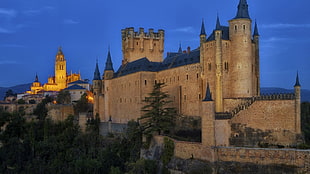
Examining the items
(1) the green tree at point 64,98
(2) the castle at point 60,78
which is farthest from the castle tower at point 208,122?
(2) the castle at point 60,78

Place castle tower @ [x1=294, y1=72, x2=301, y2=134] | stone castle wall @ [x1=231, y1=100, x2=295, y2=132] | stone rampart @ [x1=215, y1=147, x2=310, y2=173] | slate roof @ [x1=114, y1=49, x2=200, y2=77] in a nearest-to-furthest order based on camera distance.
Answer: stone rampart @ [x1=215, y1=147, x2=310, y2=173], castle tower @ [x1=294, y1=72, x2=301, y2=134], stone castle wall @ [x1=231, y1=100, x2=295, y2=132], slate roof @ [x1=114, y1=49, x2=200, y2=77]

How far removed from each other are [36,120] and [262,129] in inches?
1427

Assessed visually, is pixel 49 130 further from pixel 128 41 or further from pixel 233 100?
pixel 233 100

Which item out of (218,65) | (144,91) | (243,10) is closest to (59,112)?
(144,91)

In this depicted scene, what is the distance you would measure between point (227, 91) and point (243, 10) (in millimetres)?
7730

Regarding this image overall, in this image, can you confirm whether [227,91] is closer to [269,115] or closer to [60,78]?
[269,115]

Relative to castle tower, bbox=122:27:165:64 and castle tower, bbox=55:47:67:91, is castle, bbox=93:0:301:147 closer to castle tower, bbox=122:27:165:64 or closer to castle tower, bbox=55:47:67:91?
castle tower, bbox=122:27:165:64

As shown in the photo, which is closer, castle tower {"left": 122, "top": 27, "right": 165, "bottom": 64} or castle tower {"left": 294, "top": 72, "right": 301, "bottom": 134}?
castle tower {"left": 294, "top": 72, "right": 301, "bottom": 134}

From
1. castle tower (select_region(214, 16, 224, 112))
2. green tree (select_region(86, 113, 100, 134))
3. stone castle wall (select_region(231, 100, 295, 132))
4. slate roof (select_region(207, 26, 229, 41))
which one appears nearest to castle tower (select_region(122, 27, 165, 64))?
green tree (select_region(86, 113, 100, 134))

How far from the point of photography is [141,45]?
53.0 m

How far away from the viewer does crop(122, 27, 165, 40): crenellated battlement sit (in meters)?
52.6

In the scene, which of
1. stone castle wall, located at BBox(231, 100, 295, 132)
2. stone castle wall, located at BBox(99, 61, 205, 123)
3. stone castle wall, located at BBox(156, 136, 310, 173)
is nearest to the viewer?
stone castle wall, located at BBox(156, 136, 310, 173)

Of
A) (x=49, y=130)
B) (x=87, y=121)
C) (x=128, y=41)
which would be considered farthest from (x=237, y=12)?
(x=49, y=130)

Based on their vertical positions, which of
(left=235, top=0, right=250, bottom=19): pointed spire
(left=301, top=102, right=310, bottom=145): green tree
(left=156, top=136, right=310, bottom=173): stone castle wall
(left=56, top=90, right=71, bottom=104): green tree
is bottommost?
(left=156, top=136, right=310, bottom=173): stone castle wall
